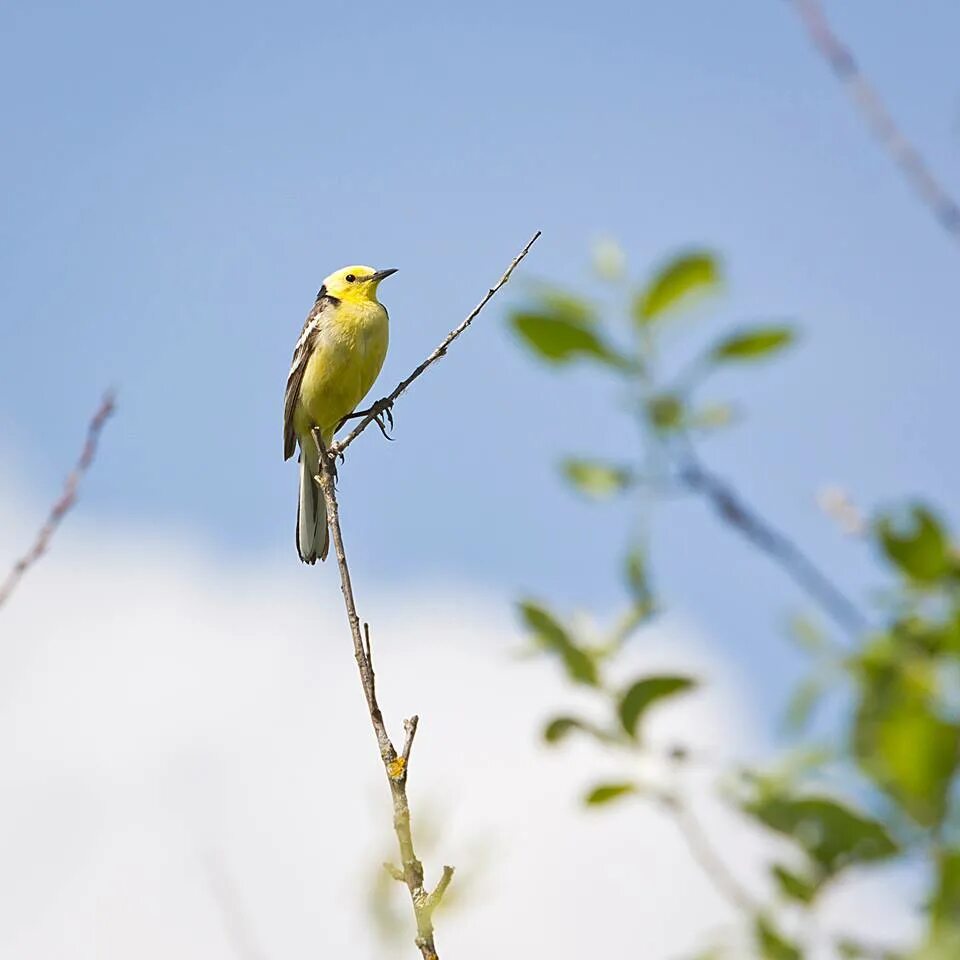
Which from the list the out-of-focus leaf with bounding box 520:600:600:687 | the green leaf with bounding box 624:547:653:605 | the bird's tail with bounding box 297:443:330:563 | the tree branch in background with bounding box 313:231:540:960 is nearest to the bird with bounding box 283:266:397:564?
the bird's tail with bounding box 297:443:330:563

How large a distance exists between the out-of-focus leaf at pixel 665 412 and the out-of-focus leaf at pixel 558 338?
6 cm

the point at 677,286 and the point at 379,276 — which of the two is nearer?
the point at 677,286

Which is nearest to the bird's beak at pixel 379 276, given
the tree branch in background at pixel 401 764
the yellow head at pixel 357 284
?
the yellow head at pixel 357 284

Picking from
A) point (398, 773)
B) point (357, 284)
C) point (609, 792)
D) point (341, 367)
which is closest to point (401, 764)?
point (398, 773)

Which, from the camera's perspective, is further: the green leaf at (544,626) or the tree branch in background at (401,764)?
the tree branch in background at (401,764)

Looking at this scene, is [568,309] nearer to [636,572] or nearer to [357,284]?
[636,572]

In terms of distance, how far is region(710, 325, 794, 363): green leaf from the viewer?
1083 mm

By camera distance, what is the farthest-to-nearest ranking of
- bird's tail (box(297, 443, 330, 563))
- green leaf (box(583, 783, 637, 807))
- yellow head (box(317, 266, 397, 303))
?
yellow head (box(317, 266, 397, 303)), bird's tail (box(297, 443, 330, 563)), green leaf (box(583, 783, 637, 807))

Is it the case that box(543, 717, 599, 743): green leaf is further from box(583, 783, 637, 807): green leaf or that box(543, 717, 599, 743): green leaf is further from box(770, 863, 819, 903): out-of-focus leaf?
box(770, 863, 819, 903): out-of-focus leaf

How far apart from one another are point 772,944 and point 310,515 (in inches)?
404

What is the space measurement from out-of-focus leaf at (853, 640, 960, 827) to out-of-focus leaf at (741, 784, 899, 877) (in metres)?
0.04

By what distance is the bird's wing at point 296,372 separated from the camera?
36.6 feet

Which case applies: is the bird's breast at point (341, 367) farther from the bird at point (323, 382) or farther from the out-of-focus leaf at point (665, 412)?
the out-of-focus leaf at point (665, 412)

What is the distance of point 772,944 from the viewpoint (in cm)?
102
